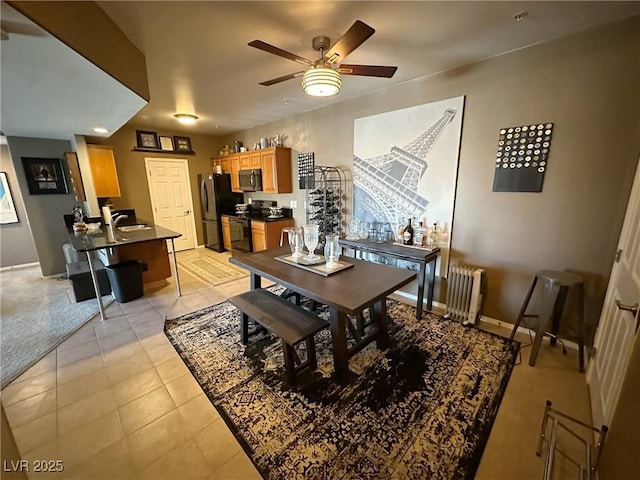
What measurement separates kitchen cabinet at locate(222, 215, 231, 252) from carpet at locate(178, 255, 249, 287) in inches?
20.6

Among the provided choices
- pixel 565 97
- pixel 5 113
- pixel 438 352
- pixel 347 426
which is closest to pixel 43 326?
pixel 5 113

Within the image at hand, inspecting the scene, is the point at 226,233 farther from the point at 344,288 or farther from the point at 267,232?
the point at 344,288

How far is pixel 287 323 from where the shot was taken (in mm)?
1979

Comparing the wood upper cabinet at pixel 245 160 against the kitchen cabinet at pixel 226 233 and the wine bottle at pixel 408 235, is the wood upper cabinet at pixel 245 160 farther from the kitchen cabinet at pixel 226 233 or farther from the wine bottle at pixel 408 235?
the wine bottle at pixel 408 235

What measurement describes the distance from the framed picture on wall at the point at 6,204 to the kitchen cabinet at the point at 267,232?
14.5ft

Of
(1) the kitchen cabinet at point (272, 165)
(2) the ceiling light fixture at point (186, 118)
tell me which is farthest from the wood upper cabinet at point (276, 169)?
(2) the ceiling light fixture at point (186, 118)

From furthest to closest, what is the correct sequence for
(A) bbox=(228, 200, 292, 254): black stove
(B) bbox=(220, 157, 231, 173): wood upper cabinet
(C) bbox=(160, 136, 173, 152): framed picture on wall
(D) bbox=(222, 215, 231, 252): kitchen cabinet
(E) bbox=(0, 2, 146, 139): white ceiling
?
(B) bbox=(220, 157, 231, 173): wood upper cabinet
(D) bbox=(222, 215, 231, 252): kitchen cabinet
(C) bbox=(160, 136, 173, 152): framed picture on wall
(A) bbox=(228, 200, 292, 254): black stove
(E) bbox=(0, 2, 146, 139): white ceiling

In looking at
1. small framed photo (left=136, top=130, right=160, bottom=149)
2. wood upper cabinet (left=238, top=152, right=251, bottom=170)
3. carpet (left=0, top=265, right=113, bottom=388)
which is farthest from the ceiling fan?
small framed photo (left=136, top=130, right=160, bottom=149)

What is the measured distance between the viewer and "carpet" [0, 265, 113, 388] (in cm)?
230

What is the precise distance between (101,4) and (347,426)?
3.10 meters

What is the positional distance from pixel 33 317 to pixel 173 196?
3.38m

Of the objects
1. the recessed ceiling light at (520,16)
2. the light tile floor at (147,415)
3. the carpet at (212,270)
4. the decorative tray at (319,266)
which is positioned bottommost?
the light tile floor at (147,415)

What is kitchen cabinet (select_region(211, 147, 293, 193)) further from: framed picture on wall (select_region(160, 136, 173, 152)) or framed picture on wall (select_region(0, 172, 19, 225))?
framed picture on wall (select_region(0, 172, 19, 225))

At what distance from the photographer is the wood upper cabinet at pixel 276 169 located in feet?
15.2
